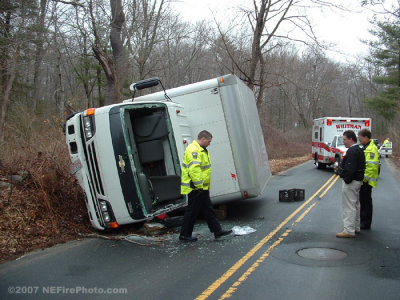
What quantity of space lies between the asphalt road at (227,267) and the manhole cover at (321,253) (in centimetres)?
1

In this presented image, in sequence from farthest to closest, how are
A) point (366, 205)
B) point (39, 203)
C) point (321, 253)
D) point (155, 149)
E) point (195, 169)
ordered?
point (155, 149)
point (39, 203)
point (366, 205)
point (195, 169)
point (321, 253)

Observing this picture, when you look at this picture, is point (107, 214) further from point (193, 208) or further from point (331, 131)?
point (331, 131)

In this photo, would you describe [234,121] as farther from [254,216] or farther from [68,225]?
[68,225]

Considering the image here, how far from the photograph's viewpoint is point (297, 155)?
32.2 meters

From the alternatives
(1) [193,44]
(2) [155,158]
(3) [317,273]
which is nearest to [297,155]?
(1) [193,44]

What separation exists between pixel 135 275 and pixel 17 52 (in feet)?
31.1

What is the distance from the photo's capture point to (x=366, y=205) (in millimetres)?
6918

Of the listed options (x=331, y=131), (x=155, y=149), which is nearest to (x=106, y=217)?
(x=155, y=149)

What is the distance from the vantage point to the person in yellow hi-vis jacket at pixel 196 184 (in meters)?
6.12

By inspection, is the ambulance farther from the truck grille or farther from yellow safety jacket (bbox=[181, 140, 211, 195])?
the truck grille

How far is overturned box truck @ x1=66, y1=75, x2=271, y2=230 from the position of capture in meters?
6.38

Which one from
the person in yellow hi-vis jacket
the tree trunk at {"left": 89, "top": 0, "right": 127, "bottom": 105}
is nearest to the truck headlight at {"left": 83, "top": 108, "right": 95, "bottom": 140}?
the person in yellow hi-vis jacket

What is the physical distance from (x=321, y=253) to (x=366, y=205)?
1.89 meters

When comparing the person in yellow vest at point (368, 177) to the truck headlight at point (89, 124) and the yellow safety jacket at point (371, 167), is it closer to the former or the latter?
the yellow safety jacket at point (371, 167)
